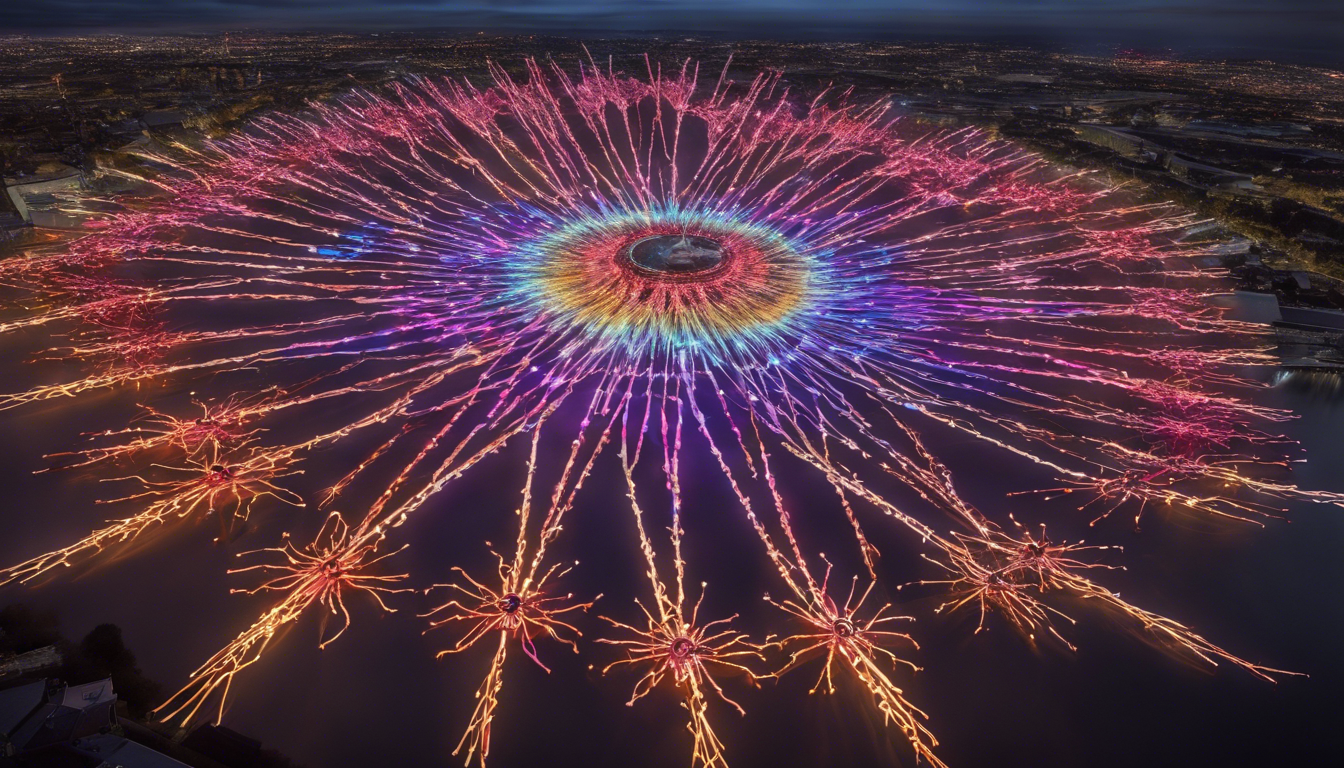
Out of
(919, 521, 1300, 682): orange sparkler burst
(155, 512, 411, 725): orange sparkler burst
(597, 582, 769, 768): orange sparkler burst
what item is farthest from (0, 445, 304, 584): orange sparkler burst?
(919, 521, 1300, 682): orange sparkler burst

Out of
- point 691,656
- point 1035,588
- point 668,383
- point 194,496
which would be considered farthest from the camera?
point 668,383

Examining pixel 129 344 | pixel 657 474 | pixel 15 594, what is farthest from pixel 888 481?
pixel 129 344

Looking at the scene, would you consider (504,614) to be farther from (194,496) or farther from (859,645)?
(194,496)

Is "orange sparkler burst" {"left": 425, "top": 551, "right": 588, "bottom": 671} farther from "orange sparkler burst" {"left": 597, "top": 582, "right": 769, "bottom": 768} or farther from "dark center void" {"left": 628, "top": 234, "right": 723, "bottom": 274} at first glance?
"dark center void" {"left": 628, "top": 234, "right": 723, "bottom": 274}

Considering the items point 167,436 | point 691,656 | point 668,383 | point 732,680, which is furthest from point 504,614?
point 167,436

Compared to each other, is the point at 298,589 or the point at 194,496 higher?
the point at 194,496

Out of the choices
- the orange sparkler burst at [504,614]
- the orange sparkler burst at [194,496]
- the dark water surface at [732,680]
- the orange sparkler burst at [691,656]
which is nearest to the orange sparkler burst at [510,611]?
the orange sparkler burst at [504,614]

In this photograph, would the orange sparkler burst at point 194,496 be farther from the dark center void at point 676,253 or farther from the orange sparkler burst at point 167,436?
the dark center void at point 676,253
